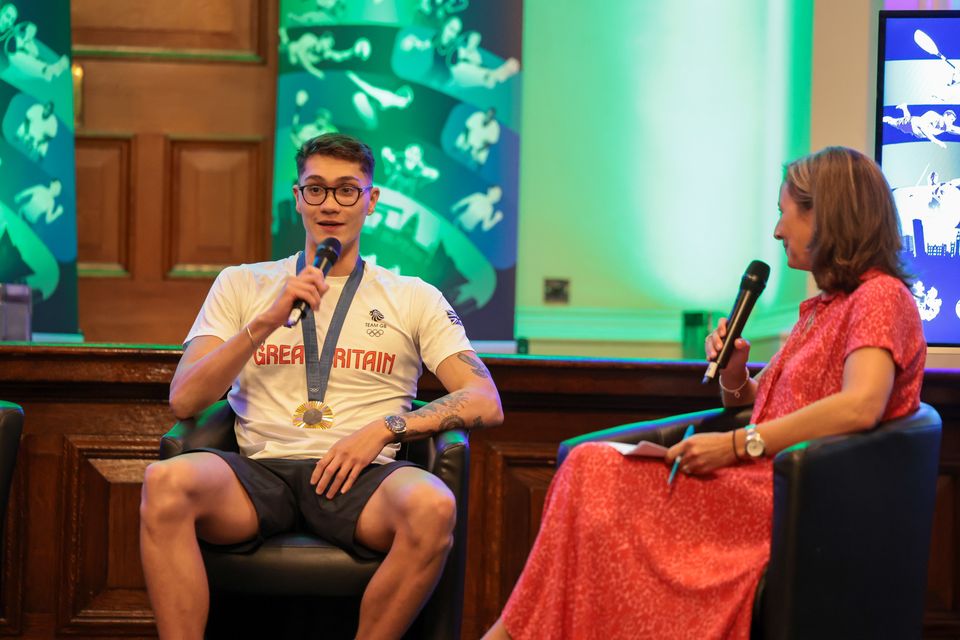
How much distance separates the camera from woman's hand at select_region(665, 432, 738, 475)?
2.10m

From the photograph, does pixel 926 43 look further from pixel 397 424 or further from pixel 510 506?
pixel 397 424

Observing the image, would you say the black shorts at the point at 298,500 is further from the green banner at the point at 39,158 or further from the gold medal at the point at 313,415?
the green banner at the point at 39,158

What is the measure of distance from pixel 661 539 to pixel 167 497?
2.86 ft

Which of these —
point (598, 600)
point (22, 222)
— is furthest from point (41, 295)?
point (598, 600)

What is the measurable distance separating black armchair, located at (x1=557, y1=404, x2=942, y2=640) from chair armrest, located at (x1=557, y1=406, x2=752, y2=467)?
40 cm

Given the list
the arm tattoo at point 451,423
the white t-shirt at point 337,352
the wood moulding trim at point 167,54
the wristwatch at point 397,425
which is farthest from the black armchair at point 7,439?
the wood moulding trim at point 167,54

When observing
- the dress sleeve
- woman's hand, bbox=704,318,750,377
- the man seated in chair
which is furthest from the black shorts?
the dress sleeve

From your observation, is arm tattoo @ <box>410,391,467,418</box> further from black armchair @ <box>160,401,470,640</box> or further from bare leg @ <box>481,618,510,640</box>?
bare leg @ <box>481,618,510,640</box>

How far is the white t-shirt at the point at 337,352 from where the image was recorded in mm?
2445

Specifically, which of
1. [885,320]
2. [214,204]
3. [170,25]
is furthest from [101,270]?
[885,320]

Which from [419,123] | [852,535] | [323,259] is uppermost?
[419,123]

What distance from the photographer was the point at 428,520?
215 cm

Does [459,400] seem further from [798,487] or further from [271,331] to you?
[798,487]

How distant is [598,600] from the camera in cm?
201
